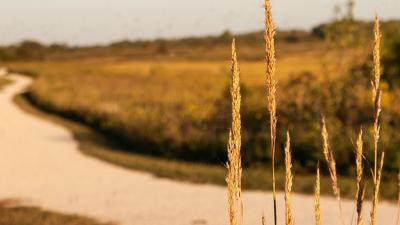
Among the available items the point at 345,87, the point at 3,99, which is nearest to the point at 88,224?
the point at 345,87

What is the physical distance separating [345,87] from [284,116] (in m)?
1.55

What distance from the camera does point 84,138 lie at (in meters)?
18.7

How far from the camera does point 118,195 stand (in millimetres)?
11508

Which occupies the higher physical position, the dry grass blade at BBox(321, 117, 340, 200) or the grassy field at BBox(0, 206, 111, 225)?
the dry grass blade at BBox(321, 117, 340, 200)

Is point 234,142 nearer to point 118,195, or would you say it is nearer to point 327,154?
point 327,154

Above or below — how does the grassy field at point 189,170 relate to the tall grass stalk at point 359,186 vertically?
below

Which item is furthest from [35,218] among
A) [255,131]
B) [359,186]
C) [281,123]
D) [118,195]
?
[359,186]

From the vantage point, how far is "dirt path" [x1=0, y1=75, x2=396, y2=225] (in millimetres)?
9703

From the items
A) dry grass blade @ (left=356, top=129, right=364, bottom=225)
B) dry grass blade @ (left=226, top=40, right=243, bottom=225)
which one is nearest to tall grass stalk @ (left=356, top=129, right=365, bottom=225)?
dry grass blade @ (left=356, top=129, right=364, bottom=225)

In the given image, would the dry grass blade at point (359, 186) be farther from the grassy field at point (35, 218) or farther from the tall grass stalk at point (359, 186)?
the grassy field at point (35, 218)

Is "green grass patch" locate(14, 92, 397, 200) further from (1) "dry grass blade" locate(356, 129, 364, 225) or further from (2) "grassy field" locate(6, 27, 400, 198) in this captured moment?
(1) "dry grass blade" locate(356, 129, 364, 225)

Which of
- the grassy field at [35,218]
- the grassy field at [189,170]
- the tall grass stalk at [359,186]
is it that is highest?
the tall grass stalk at [359,186]

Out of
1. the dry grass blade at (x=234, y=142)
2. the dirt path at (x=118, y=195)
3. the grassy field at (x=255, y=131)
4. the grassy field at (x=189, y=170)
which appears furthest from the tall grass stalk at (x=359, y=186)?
the grassy field at (x=255, y=131)

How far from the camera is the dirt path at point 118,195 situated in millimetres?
9703
